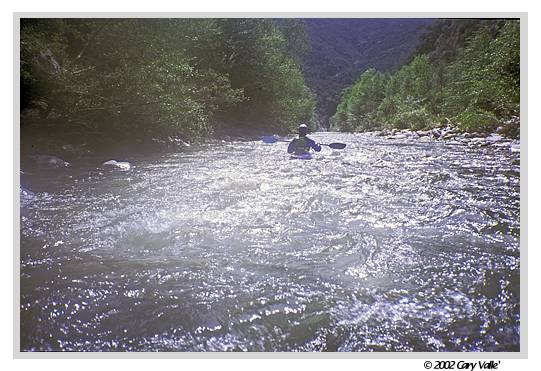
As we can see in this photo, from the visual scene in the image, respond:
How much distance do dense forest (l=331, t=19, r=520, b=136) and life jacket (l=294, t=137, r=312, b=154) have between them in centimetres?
350

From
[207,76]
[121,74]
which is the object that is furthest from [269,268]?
[207,76]

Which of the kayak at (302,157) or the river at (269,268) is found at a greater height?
the kayak at (302,157)

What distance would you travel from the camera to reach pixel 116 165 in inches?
248

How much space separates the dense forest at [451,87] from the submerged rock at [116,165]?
5269mm

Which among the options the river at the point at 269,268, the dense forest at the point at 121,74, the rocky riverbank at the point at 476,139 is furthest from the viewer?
the rocky riverbank at the point at 476,139

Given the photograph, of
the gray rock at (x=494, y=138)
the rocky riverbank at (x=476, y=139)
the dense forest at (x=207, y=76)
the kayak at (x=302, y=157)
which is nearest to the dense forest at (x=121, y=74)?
the dense forest at (x=207, y=76)

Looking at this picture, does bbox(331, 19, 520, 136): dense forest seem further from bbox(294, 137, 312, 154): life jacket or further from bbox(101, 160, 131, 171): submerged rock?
bbox(101, 160, 131, 171): submerged rock

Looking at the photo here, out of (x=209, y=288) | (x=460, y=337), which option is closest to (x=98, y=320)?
(x=209, y=288)

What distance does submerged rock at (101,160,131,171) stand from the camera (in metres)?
6.17

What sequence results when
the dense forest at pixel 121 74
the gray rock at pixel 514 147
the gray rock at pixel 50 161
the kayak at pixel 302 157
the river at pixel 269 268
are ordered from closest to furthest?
the river at pixel 269 268 < the dense forest at pixel 121 74 < the gray rock at pixel 50 161 < the gray rock at pixel 514 147 < the kayak at pixel 302 157

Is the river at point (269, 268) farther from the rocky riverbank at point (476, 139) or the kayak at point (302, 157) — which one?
the kayak at point (302, 157)

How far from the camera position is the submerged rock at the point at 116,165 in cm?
617

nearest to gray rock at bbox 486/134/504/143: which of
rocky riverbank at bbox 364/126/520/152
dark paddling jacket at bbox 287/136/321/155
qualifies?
rocky riverbank at bbox 364/126/520/152
